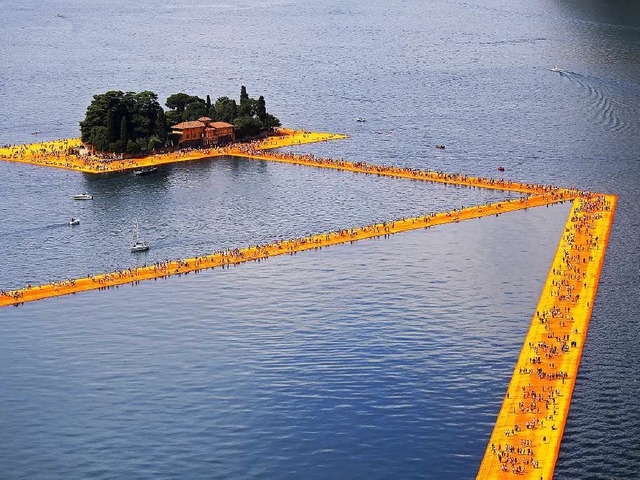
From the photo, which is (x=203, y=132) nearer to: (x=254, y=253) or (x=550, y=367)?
(x=254, y=253)

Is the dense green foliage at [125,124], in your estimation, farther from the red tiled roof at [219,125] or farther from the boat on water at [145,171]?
the boat on water at [145,171]

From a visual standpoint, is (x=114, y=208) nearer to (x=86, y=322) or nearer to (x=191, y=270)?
(x=191, y=270)

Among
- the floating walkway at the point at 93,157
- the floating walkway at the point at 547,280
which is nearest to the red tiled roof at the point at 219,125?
the floating walkway at the point at 93,157

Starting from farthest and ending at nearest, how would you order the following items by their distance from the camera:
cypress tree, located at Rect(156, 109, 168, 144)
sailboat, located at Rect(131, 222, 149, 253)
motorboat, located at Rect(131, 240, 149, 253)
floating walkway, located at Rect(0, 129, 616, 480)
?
cypress tree, located at Rect(156, 109, 168, 144) < sailboat, located at Rect(131, 222, 149, 253) < motorboat, located at Rect(131, 240, 149, 253) < floating walkway, located at Rect(0, 129, 616, 480)

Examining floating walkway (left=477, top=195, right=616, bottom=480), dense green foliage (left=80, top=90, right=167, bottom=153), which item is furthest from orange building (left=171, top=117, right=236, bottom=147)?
floating walkway (left=477, top=195, right=616, bottom=480)

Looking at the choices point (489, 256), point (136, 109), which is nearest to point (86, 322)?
point (489, 256)

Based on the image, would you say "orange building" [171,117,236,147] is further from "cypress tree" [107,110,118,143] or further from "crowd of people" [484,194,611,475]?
"crowd of people" [484,194,611,475]
